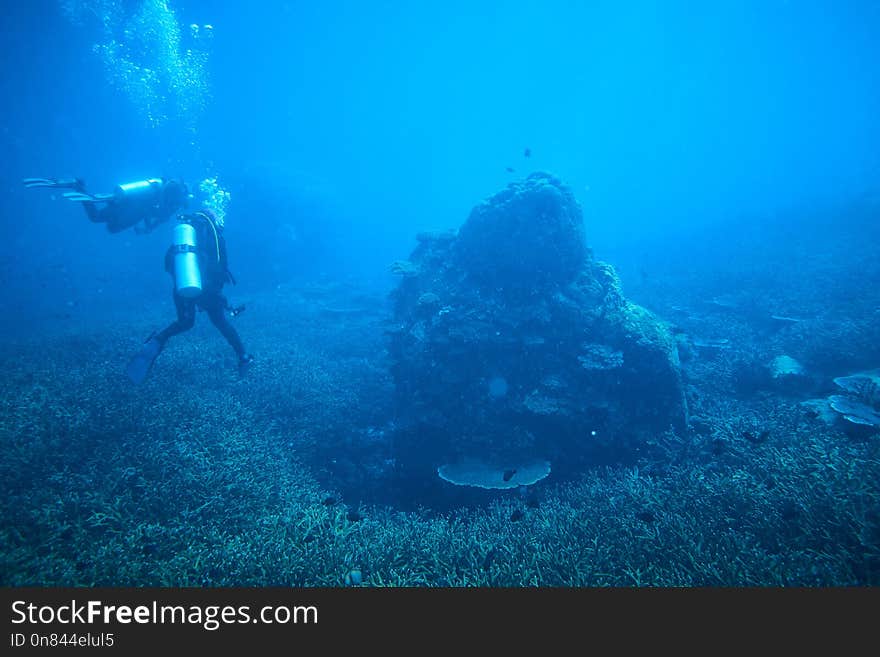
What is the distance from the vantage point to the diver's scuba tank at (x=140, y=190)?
306 inches

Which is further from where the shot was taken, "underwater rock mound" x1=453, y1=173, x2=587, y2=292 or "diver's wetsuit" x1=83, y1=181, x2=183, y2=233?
"underwater rock mound" x1=453, y1=173, x2=587, y2=292

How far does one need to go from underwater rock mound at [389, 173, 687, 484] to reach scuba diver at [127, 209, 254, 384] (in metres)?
4.49

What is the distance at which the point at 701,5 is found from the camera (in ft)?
184

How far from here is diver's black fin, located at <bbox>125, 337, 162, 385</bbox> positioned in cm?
751

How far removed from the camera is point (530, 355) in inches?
333

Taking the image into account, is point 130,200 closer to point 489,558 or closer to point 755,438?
point 489,558

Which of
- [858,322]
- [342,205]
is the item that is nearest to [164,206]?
[858,322]

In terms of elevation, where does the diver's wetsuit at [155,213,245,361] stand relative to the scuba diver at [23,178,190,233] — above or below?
below

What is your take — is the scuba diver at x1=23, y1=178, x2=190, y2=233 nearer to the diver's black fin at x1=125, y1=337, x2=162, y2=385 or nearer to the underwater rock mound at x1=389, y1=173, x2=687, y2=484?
the diver's black fin at x1=125, y1=337, x2=162, y2=385

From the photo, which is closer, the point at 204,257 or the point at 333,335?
the point at 204,257

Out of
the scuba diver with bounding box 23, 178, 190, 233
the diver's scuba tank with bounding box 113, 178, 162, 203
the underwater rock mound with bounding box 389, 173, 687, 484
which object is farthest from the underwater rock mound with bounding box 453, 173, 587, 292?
the diver's scuba tank with bounding box 113, 178, 162, 203

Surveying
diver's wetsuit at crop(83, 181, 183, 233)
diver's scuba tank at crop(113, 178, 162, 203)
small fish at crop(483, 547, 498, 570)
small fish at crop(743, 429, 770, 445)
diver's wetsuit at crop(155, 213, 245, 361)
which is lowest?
small fish at crop(483, 547, 498, 570)

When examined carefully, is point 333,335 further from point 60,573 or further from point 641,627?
point 641,627

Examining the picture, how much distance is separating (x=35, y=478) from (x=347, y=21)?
6530cm
